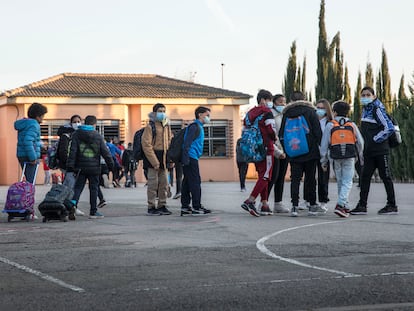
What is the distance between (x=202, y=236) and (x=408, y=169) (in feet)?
73.1

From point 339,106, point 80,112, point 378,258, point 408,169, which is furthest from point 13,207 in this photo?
point 80,112

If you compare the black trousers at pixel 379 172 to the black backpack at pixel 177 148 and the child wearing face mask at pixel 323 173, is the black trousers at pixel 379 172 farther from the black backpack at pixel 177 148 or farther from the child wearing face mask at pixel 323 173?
the black backpack at pixel 177 148

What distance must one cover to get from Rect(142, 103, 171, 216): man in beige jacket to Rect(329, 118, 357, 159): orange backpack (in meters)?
2.92

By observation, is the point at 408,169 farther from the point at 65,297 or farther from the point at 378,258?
the point at 65,297

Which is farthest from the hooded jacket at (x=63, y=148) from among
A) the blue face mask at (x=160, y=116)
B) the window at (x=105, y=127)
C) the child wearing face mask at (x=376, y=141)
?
the window at (x=105, y=127)

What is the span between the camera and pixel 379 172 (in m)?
15.1

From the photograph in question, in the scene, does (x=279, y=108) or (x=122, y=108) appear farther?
(x=122, y=108)

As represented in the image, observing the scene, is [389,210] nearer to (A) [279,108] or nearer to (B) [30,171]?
(A) [279,108]

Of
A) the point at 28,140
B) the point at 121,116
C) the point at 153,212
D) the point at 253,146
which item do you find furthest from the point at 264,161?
the point at 121,116

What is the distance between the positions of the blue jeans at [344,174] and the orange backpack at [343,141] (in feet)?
0.55

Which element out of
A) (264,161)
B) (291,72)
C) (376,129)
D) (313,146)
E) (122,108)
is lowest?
(264,161)

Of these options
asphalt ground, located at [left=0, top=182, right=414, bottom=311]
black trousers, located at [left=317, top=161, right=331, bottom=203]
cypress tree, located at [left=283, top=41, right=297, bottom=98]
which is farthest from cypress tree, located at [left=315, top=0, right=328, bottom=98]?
asphalt ground, located at [left=0, top=182, right=414, bottom=311]

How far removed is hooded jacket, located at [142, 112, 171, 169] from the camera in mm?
15695

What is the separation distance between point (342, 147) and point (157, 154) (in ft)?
10.5
